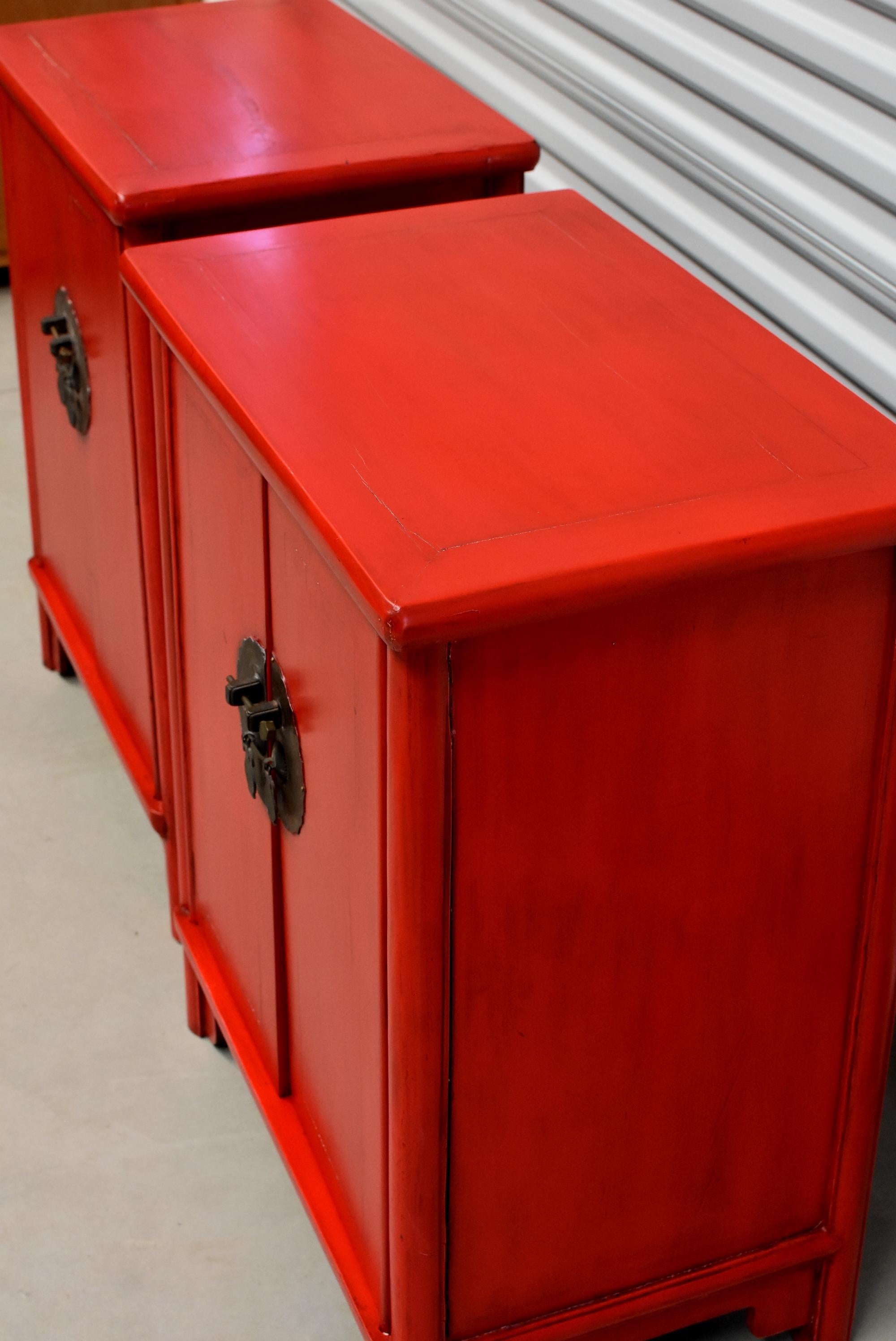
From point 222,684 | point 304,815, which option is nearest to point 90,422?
point 222,684

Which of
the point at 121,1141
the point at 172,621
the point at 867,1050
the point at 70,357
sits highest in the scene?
the point at 70,357

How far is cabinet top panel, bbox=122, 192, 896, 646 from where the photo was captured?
1.24 m

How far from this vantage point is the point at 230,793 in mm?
1896

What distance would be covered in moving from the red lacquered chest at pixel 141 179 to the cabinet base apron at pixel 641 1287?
0.66 metres

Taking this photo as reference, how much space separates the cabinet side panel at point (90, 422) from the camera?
2170 millimetres

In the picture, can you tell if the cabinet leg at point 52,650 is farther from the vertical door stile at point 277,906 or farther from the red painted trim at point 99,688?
the vertical door stile at point 277,906

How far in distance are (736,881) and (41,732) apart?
1.78 metres

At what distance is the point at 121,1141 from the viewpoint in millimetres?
2117

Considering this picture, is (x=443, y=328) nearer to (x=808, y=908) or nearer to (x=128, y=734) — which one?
(x=808, y=908)

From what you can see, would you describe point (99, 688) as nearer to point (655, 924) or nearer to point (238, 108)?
point (238, 108)

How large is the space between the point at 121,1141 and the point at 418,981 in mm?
925

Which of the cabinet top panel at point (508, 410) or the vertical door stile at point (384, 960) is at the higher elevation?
the cabinet top panel at point (508, 410)

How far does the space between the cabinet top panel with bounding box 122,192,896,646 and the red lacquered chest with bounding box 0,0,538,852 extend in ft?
0.74

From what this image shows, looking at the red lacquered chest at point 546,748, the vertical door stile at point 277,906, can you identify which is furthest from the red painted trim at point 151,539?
the vertical door stile at point 277,906
